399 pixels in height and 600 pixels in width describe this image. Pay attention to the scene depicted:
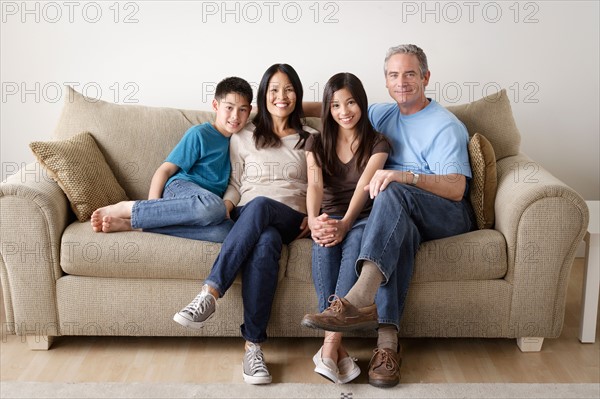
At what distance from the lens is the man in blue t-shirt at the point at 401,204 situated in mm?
2514

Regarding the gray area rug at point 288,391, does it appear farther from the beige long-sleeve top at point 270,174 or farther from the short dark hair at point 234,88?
the short dark hair at point 234,88

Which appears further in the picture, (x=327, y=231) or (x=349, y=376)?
(x=327, y=231)

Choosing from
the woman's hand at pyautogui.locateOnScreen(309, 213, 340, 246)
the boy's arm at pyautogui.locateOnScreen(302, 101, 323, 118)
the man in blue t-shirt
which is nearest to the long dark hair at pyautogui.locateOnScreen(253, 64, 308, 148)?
the boy's arm at pyautogui.locateOnScreen(302, 101, 323, 118)

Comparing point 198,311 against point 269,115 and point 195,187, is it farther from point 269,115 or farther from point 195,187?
point 269,115

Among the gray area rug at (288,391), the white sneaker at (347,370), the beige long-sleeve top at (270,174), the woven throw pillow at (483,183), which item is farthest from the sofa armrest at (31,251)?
the woven throw pillow at (483,183)

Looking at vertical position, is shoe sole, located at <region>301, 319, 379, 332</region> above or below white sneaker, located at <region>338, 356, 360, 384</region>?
above

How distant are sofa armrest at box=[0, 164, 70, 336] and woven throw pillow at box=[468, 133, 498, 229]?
59.4 inches

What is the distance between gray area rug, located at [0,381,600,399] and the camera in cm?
247

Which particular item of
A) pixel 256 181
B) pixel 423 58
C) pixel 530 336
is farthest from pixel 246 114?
pixel 530 336

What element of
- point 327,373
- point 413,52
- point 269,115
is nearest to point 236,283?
point 327,373

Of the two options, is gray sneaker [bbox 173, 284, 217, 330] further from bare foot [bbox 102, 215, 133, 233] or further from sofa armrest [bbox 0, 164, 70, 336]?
sofa armrest [bbox 0, 164, 70, 336]

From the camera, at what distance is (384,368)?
255cm

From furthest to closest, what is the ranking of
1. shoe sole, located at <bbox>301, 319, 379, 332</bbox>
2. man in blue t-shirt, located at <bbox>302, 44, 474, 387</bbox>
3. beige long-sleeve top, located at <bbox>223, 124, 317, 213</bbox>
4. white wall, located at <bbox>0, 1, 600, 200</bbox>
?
white wall, located at <bbox>0, 1, 600, 200</bbox> → beige long-sleeve top, located at <bbox>223, 124, 317, 213</bbox> → man in blue t-shirt, located at <bbox>302, 44, 474, 387</bbox> → shoe sole, located at <bbox>301, 319, 379, 332</bbox>

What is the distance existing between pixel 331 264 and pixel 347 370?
358 mm
